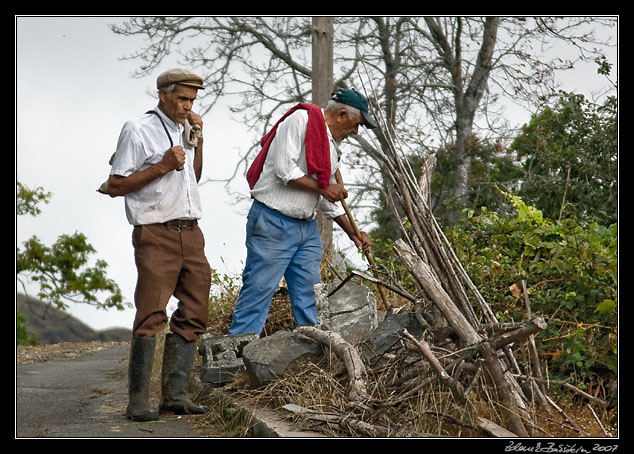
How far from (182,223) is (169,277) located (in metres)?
0.35

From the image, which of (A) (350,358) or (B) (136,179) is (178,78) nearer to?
(B) (136,179)

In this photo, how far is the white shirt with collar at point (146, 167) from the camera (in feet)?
16.9

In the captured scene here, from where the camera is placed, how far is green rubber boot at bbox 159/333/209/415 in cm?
549

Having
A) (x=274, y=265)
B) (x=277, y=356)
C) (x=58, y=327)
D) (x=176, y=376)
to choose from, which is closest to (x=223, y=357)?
(x=176, y=376)

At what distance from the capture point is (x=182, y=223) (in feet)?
17.6

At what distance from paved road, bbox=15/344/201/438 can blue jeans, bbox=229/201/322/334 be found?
3.31 ft

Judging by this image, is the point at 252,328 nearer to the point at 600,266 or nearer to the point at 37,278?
the point at 600,266

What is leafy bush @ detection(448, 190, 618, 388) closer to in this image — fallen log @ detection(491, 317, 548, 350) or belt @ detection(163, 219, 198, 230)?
fallen log @ detection(491, 317, 548, 350)

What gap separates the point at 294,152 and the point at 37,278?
1344 centimetres

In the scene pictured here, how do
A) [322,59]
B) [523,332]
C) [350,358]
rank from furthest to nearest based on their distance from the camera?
1. [322,59]
2. [350,358]
3. [523,332]

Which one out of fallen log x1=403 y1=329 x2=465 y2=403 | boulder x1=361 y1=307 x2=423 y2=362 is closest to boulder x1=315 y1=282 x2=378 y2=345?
boulder x1=361 y1=307 x2=423 y2=362

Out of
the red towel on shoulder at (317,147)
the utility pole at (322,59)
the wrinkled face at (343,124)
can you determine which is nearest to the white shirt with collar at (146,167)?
the red towel on shoulder at (317,147)

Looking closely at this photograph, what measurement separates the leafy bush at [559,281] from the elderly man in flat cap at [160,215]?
2.15 m

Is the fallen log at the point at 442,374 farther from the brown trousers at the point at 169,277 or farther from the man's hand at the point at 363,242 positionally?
the man's hand at the point at 363,242
